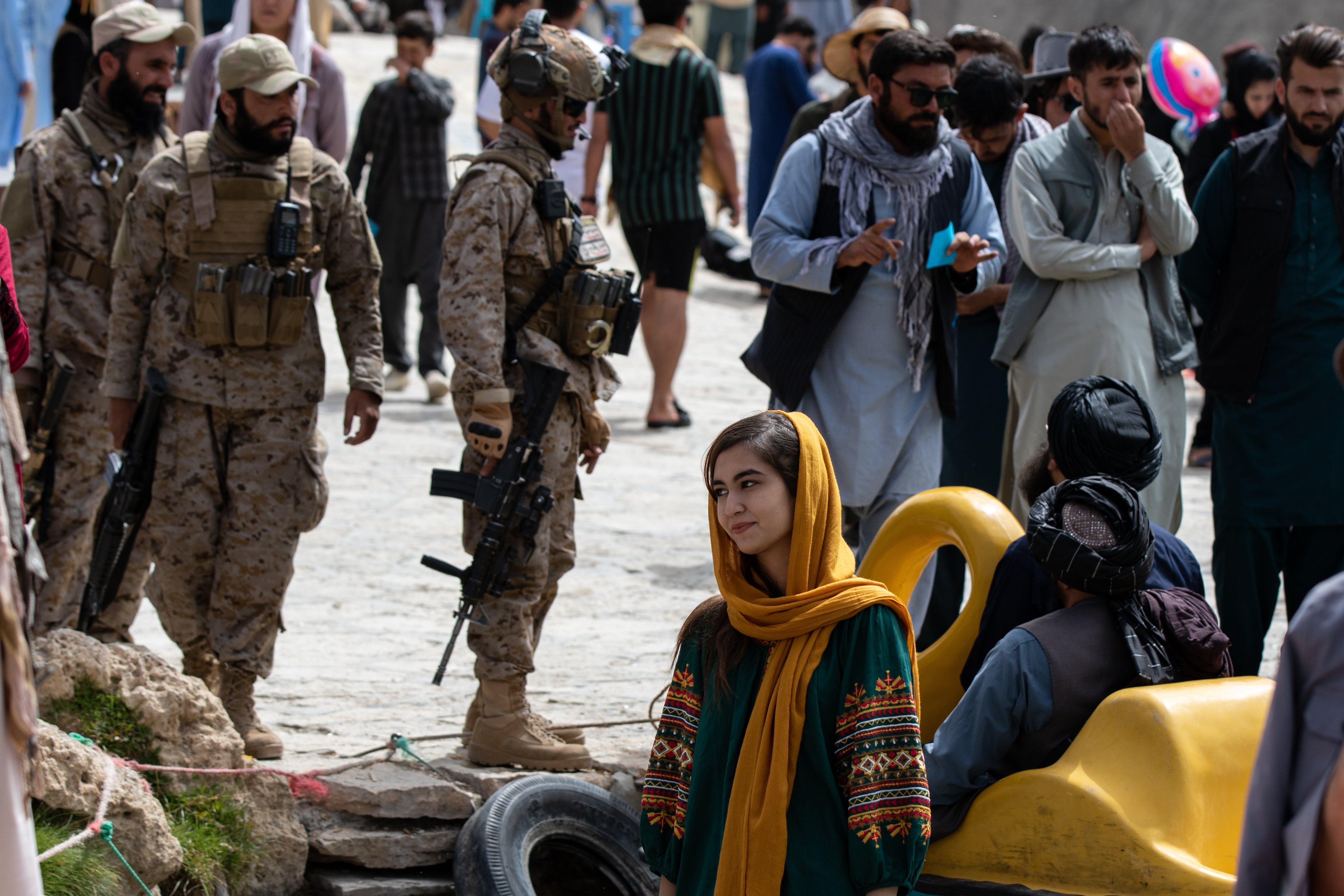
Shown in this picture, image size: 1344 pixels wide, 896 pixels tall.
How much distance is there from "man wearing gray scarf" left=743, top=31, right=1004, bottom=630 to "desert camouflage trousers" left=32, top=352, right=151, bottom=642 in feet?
7.62

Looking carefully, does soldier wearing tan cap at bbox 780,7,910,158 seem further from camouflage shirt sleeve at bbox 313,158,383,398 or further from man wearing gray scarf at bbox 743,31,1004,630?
camouflage shirt sleeve at bbox 313,158,383,398

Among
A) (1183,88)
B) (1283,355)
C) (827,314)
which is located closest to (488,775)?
(827,314)

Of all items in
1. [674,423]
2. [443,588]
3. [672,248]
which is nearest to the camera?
[443,588]

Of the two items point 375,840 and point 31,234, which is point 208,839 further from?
point 31,234

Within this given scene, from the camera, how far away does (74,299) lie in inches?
198

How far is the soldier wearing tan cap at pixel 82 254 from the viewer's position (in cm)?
493

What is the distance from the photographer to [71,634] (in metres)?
3.89

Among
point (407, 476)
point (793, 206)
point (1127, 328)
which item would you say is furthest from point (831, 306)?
point (407, 476)

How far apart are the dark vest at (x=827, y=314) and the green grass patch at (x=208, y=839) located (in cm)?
210

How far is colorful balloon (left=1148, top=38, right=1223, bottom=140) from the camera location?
33.5 feet

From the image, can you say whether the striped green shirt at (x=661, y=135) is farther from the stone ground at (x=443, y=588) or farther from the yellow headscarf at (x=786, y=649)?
the yellow headscarf at (x=786, y=649)

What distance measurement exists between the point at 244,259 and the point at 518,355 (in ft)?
2.89

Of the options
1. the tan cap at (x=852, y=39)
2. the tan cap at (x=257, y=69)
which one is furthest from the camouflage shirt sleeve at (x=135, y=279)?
the tan cap at (x=852, y=39)

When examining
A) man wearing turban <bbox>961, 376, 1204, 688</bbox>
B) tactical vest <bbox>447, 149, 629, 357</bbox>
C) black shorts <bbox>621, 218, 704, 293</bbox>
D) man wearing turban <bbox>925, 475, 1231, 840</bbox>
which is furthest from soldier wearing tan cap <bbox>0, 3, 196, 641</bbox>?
black shorts <bbox>621, 218, 704, 293</bbox>
